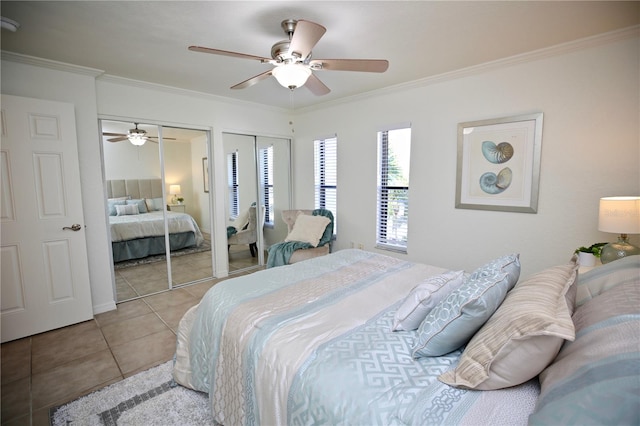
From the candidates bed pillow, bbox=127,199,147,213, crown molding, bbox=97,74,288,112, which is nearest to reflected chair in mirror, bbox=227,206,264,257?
bed pillow, bbox=127,199,147,213

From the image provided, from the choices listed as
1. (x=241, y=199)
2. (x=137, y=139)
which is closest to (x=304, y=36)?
(x=137, y=139)

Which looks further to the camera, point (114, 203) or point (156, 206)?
point (156, 206)

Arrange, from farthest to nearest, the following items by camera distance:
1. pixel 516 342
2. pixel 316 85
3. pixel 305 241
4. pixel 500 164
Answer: pixel 305 241
pixel 500 164
pixel 316 85
pixel 516 342

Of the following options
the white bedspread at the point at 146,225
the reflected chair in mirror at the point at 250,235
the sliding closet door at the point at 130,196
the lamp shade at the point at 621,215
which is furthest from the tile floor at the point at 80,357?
the lamp shade at the point at 621,215

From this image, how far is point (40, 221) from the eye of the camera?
2.75m

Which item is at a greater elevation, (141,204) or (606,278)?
(141,204)

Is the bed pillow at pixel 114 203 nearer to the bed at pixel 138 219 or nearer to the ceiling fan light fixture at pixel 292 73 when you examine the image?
the bed at pixel 138 219

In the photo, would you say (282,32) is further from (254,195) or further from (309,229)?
(254,195)

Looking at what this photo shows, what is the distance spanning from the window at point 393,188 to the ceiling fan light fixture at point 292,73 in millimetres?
1945

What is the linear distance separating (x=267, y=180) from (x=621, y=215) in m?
4.01

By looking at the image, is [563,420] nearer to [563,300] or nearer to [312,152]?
[563,300]

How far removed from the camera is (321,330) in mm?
1408

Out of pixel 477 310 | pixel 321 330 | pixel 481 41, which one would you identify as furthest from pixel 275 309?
pixel 481 41

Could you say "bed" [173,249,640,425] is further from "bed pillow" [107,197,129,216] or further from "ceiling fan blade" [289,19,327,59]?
"bed pillow" [107,197,129,216]
